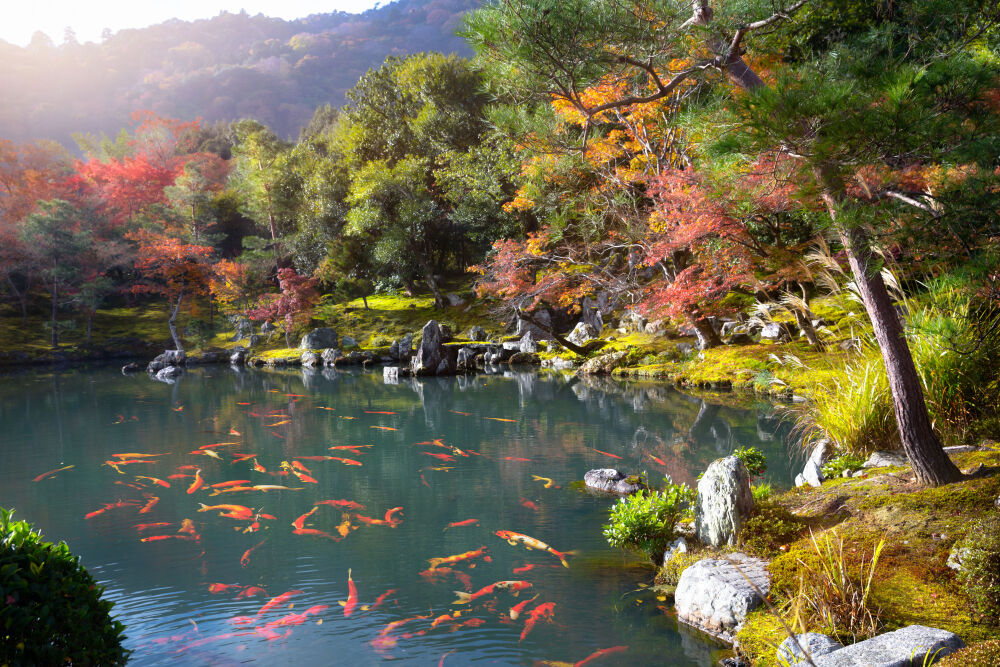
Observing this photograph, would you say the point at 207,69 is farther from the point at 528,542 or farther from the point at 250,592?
the point at 528,542

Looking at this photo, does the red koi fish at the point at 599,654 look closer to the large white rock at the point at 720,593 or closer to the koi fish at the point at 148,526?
the large white rock at the point at 720,593

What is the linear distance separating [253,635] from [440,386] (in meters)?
10.4

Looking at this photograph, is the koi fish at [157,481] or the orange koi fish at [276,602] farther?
the koi fish at [157,481]

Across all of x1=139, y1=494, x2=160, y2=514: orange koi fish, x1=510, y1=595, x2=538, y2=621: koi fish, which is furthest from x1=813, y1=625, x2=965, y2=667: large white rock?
x1=139, y1=494, x2=160, y2=514: orange koi fish

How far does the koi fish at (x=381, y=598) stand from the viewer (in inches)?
139

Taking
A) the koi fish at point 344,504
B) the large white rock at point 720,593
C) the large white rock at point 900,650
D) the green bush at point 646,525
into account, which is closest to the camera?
the large white rock at point 900,650

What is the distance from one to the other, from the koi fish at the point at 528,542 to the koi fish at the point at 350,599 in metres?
1.22

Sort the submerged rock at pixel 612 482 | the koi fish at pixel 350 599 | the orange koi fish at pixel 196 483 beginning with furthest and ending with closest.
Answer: the orange koi fish at pixel 196 483
the submerged rock at pixel 612 482
the koi fish at pixel 350 599

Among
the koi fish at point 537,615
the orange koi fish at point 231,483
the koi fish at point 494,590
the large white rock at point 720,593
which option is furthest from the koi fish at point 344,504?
the large white rock at point 720,593

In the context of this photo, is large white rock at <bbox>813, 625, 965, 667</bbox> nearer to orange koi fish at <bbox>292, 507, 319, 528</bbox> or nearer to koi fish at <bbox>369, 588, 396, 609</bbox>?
koi fish at <bbox>369, 588, 396, 609</bbox>

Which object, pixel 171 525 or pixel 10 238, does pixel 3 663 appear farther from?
pixel 10 238

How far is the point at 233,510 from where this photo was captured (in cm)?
Result: 543

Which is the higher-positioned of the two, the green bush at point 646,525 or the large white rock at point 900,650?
the large white rock at point 900,650

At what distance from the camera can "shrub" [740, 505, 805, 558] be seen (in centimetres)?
341
